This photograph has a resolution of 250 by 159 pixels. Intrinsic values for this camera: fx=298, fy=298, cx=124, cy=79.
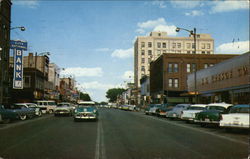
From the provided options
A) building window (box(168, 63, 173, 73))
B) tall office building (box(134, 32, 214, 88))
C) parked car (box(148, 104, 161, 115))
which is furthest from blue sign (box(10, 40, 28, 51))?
tall office building (box(134, 32, 214, 88))

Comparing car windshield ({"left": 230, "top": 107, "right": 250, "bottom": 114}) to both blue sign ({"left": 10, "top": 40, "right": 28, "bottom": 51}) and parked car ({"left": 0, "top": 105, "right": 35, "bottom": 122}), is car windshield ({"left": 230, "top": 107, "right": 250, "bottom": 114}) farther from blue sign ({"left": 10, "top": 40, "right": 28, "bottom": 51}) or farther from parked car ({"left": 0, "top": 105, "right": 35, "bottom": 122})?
blue sign ({"left": 10, "top": 40, "right": 28, "bottom": 51})

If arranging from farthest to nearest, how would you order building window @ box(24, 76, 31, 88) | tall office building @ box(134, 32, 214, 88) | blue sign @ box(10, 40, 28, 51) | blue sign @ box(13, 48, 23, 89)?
1. tall office building @ box(134, 32, 214, 88)
2. building window @ box(24, 76, 31, 88)
3. blue sign @ box(13, 48, 23, 89)
4. blue sign @ box(10, 40, 28, 51)

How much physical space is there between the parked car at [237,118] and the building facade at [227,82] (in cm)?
1624

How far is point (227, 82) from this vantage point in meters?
37.6

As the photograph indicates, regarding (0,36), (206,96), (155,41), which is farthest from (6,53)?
(155,41)

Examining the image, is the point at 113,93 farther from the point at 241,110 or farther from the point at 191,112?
the point at 241,110

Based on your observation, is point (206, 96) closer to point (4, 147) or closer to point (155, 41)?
point (4, 147)

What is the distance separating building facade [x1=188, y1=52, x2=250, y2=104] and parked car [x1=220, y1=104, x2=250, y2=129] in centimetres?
1624

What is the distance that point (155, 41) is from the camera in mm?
117625

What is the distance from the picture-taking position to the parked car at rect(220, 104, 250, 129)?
1555cm

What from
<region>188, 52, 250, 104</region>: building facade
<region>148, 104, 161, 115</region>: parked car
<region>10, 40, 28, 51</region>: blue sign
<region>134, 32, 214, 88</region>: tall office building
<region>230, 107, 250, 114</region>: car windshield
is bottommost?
<region>148, 104, 161, 115</region>: parked car

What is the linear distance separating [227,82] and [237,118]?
22.9 meters

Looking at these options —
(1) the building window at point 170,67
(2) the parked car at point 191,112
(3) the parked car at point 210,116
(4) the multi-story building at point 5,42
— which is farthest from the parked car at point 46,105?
(1) the building window at point 170,67

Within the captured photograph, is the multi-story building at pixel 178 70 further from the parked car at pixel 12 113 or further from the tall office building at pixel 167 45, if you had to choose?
the parked car at pixel 12 113
